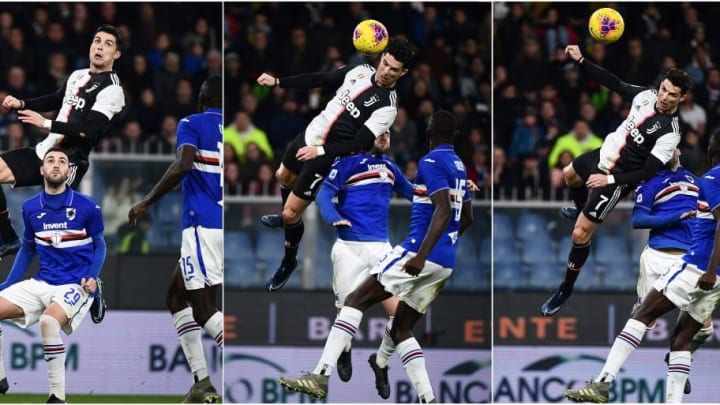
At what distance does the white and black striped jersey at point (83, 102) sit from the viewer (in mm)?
9828

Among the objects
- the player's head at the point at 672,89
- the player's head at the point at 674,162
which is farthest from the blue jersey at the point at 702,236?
the player's head at the point at 674,162

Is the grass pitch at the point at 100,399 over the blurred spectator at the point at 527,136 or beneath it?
beneath

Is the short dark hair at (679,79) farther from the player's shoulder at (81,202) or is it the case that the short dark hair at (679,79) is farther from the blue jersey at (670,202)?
the player's shoulder at (81,202)

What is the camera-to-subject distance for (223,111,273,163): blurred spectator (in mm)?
11695

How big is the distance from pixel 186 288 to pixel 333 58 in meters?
3.62

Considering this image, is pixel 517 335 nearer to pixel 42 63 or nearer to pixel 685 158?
pixel 685 158

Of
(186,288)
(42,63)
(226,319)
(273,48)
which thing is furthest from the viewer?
(42,63)

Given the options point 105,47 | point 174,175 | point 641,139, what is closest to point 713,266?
point 641,139

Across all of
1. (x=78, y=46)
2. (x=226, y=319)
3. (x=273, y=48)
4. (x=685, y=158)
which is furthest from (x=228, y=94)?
(x=685, y=158)

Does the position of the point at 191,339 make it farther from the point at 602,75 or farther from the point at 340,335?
the point at 602,75

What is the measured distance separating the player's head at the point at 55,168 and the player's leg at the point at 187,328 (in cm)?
132

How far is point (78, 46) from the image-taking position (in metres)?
14.2

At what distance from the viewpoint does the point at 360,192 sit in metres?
9.99

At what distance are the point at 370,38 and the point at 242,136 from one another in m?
2.29
